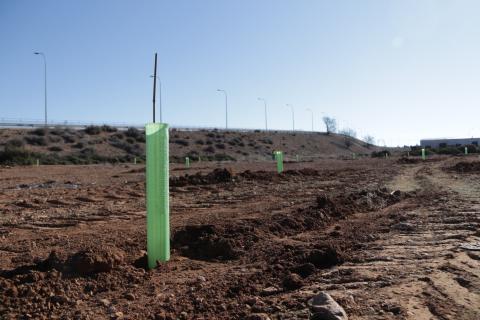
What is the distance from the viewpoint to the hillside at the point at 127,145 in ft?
178

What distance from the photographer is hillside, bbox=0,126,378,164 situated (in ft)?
178

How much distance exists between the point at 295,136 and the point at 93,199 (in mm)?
101395

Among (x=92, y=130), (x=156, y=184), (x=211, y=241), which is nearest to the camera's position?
(x=156, y=184)

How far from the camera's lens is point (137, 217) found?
35.4 ft

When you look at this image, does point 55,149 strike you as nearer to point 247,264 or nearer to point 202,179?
point 202,179

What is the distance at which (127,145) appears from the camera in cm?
6812

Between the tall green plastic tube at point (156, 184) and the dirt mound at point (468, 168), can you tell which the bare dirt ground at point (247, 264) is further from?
the dirt mound at point (468, 168)

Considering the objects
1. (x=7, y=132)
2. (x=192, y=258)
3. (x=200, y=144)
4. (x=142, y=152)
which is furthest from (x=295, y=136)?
(x=192, y=258)

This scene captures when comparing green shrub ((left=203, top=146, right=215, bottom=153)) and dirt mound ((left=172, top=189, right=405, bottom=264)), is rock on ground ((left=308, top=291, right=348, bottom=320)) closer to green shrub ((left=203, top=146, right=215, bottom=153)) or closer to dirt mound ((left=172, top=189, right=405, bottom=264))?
dirt mound ((left=172, top=189, right=405, bottom=264))

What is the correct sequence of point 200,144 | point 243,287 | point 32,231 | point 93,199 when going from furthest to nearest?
1. point 200,144
2. point 93,199
3. point 32,231
4. point 243,287

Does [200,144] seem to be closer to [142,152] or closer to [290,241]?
[142,152]

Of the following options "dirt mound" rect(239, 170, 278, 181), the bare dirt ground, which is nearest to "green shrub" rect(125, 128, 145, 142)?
"dirt mound" rect(239, 170, 278, 181)

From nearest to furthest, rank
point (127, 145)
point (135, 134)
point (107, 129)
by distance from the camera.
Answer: point (127, 145) → point (135, 134) → point (107, 129)

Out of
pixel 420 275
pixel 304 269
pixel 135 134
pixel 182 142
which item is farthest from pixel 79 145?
pixel 420 275
